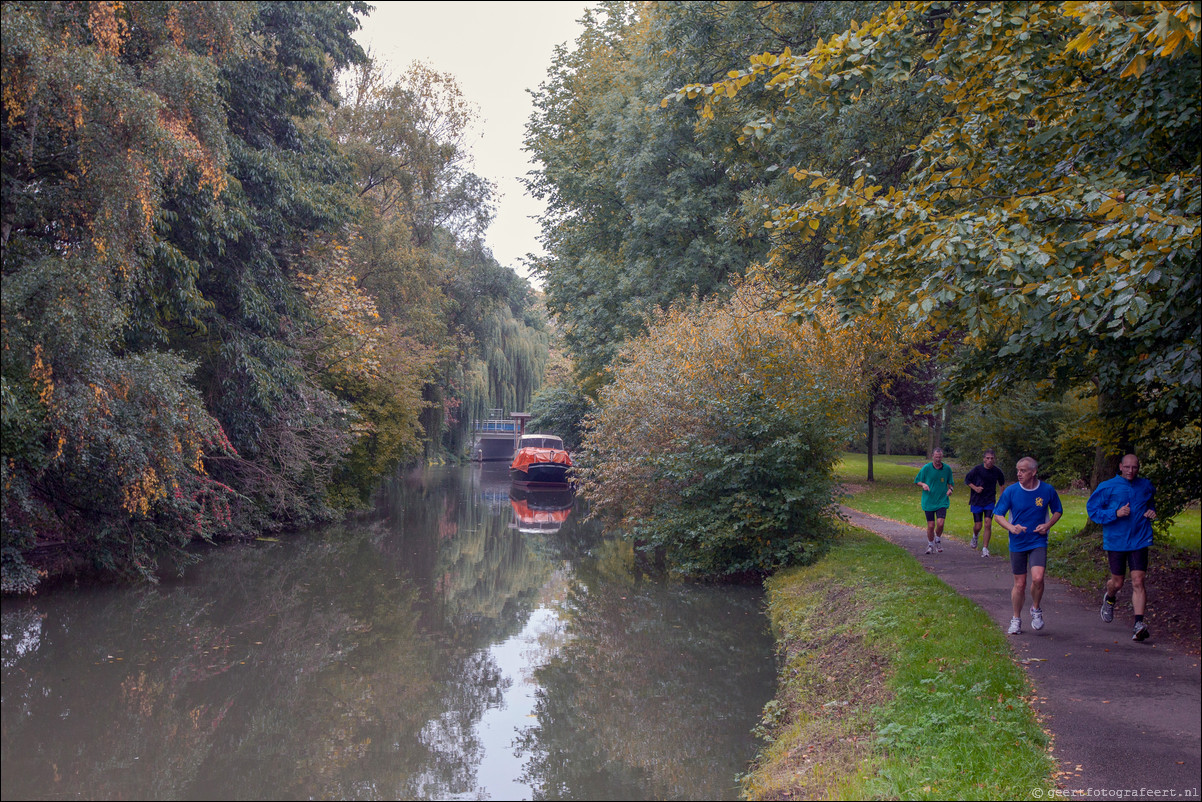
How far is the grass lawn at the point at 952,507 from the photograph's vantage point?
14.7 metres

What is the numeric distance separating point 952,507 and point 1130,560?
49.5 feet

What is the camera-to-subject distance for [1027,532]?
333 inches

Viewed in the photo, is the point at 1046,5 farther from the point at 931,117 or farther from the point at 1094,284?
the point at 931,117

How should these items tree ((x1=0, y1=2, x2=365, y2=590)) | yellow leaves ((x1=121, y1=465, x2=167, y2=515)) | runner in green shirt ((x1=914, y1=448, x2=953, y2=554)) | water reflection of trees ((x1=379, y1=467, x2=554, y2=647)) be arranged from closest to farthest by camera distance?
tree ((x1=0, y1=2, x2=365, y2=590))
yellow leaves ((x1=121, y1=465, x2=167, y2=515))
water reflection of trees ((x1=379, y1=467, x2=554, y2=647))
runner in green shirt ((x1=914, y1=448, x2=953, y2=554))

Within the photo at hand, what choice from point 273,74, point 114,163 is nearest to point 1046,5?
point 114,163

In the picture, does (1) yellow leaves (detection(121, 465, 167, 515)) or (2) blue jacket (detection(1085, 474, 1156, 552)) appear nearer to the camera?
(2) blue jacket (detection(1085, 474, 1156, 552))

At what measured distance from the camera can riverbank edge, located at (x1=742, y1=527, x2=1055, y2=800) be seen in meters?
5.30

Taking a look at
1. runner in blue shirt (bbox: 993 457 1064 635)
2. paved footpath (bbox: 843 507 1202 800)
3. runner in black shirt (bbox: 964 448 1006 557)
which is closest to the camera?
paved footpath (bbox: 843 507 1202 800)

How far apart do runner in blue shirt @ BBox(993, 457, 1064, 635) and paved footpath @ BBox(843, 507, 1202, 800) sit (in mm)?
339

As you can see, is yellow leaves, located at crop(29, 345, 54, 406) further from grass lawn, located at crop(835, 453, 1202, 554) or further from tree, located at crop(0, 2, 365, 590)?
grass lawn, located at crop(835, 453, 1202, 554)

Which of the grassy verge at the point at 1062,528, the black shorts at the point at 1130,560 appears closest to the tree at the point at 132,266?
the grassy verge at the point at 1062,528

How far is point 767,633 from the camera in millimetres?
10805

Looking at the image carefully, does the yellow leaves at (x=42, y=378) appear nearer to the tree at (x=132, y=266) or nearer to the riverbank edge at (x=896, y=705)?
the tree at (x=132, y=266)

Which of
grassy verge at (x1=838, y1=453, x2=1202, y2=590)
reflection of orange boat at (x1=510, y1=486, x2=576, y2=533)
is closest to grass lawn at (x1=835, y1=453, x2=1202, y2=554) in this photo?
grassy verge at (x1=838, y1=453, x2=1202, y2=590)
